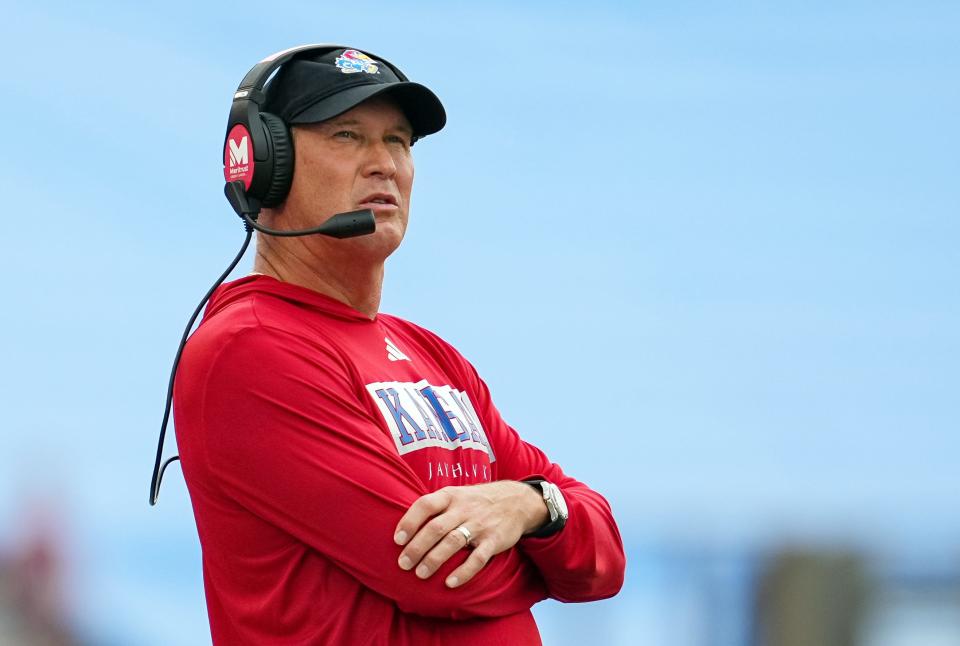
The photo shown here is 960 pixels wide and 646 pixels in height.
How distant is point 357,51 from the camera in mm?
1864

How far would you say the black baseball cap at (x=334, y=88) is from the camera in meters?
1.79

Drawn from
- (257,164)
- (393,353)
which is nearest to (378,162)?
(257,164)

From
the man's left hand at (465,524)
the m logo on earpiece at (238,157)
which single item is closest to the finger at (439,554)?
the man's left hand at (465,524)

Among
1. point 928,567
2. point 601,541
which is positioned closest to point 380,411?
point 601,541

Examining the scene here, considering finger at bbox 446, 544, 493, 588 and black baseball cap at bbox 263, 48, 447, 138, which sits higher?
black baseball cap at bbox 263, 48, 447, 138

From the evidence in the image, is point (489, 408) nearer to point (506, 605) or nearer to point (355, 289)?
point (355, 289)

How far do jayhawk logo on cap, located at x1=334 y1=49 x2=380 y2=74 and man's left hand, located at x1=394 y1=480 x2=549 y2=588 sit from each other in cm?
62

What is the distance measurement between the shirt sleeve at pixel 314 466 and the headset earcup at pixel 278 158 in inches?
10.7

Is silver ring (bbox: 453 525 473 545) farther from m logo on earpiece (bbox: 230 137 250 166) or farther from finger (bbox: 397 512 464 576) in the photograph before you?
m logo on earpiece (bbox: 230 137 250 166)

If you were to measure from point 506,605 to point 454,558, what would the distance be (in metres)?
0.14

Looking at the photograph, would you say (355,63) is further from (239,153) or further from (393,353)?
(393,353)

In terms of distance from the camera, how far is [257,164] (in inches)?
69.5

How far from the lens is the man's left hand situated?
4.98 ft

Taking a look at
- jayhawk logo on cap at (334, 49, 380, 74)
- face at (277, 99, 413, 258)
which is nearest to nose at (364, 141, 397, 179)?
face at (277, 99, 413, 258)
